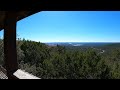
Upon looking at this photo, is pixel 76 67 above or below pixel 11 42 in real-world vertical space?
below

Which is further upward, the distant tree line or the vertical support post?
the vertical support post

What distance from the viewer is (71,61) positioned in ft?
116

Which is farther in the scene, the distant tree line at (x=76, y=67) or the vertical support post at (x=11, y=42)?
the distant tree line at (x=76, y=67)

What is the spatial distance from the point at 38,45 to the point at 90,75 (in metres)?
17.0

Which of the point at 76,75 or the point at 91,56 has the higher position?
the point at 91,56

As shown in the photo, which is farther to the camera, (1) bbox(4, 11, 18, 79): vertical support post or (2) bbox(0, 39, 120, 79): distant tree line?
(2) bbox(0, 39, 120, 79): distant tree line

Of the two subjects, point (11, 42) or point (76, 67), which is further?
point (76, 67)

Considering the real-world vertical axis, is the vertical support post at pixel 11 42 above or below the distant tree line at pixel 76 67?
above

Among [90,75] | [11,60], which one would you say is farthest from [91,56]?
[11,60]
